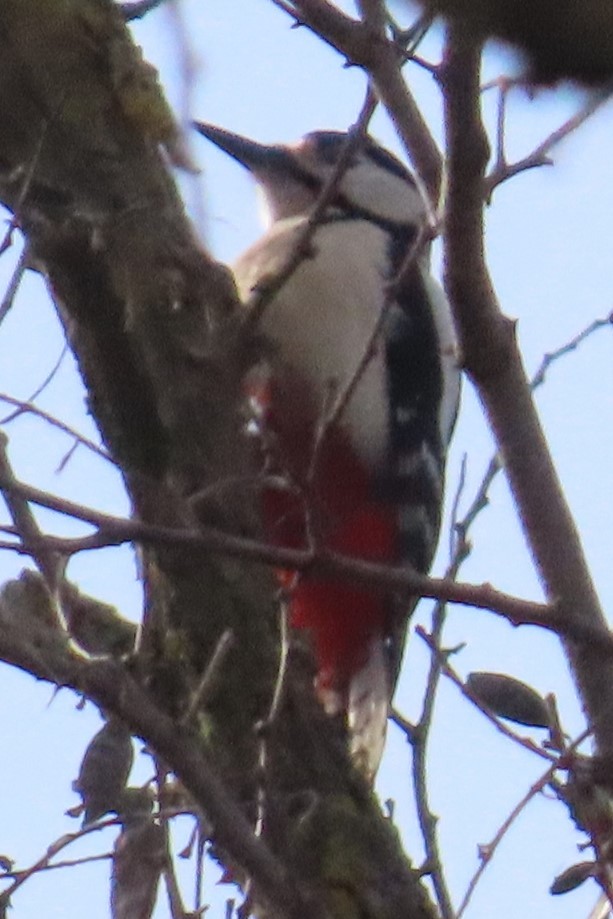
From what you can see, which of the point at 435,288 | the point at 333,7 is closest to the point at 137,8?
the point at 333,7

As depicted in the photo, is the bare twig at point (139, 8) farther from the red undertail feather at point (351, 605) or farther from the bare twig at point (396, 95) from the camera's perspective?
the red undertail feather at point (351, 605)

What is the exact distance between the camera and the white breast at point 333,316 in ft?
12.0

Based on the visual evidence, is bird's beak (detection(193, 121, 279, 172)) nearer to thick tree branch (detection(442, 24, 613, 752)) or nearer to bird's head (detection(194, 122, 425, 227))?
bird's head (detection(194, 122, 425, 227))

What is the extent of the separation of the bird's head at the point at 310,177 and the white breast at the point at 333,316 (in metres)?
0.47

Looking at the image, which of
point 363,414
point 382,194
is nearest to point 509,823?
point 363,414

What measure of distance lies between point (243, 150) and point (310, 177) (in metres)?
0.28

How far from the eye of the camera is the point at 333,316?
376 centimetres

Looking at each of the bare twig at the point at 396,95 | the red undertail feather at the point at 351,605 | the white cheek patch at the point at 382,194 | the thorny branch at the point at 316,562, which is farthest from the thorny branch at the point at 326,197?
the white cheek patch at the point at 382,194

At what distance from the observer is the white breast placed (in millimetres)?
3666

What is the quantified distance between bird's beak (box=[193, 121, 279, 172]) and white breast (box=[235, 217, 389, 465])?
67cm

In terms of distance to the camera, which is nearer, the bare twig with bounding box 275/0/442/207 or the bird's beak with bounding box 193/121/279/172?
the bare twig with bounding box 275/0/442/207

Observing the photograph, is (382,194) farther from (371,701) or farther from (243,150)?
(371,701)

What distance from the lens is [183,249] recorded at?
7.33 feet

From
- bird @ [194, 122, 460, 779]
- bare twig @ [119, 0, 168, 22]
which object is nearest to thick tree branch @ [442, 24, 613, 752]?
bare twig @ [119, 0, 168, 22]
